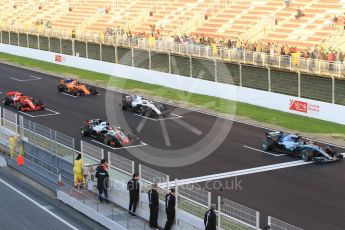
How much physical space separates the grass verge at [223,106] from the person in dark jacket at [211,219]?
→ 19365 millimetres

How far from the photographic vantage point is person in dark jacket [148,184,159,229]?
2046 centimetres

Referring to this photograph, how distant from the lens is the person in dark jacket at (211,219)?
18.0m

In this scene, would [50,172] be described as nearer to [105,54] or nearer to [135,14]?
[105,54]

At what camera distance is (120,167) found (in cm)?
2292

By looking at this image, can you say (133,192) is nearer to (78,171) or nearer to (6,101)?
(78,171)

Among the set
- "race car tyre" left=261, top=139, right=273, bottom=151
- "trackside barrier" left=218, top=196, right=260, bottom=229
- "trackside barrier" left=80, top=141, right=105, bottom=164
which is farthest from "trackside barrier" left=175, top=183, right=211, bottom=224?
"race car tyre" left=261, top=139, right=273, bottom=151

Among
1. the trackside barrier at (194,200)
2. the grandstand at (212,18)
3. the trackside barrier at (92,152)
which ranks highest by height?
the grandstand at (212,18)

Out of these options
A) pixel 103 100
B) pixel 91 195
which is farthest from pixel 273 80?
pixel 91 195

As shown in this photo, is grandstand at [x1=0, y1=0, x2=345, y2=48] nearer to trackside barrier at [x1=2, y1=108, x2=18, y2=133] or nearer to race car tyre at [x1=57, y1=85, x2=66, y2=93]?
race car tyre at [x1=57, y1=85, x2=66, y2=93]

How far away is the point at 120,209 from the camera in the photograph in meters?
23.1

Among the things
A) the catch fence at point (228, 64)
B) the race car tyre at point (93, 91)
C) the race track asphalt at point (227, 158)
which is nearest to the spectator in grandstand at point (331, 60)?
the catch fence at point (228, 64)

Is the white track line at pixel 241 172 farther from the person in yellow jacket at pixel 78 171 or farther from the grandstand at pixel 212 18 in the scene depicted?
the grandstand at pixel 212 18

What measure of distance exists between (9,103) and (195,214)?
1137 inches

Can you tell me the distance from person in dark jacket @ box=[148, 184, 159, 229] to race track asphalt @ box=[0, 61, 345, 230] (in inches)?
169
